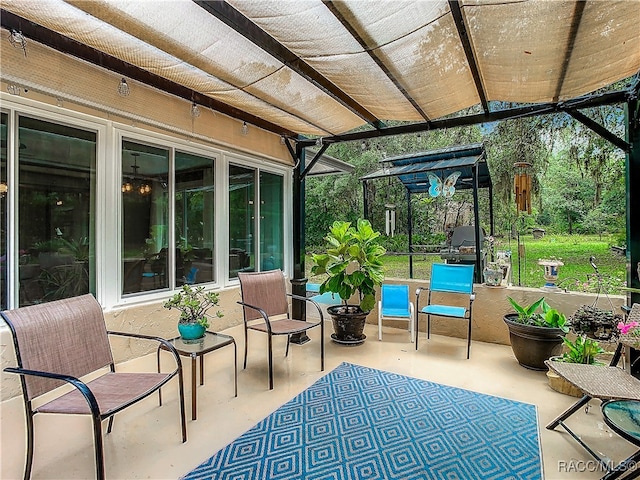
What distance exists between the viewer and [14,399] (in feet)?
8.91

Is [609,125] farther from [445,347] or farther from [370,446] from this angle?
[370,446]

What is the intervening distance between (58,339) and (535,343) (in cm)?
385

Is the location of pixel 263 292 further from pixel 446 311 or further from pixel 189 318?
pixel 446 311

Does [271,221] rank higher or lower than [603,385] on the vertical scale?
higher

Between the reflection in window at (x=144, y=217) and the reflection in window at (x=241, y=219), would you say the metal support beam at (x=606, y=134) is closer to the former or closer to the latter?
the reflection in window at (x=241, y=219)

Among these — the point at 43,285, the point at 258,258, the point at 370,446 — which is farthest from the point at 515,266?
the point at 43,285

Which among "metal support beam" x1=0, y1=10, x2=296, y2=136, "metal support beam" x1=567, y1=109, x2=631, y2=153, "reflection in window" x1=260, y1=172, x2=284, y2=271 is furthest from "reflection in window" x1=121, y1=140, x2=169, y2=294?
"metal support beam" x1=567, y1=109, x2=631, y2=153

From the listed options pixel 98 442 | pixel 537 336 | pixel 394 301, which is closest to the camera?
pixel 98 442

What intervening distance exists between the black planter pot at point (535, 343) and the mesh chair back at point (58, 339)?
Result: 357cm

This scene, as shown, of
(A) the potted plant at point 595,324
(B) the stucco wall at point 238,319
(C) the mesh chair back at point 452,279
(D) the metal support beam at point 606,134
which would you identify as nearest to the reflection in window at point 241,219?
(B) the stucco wall at point 238,319

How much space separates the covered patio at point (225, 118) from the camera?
2082mm

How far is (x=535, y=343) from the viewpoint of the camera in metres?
3.35

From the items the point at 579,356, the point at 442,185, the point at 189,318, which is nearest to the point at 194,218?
the point at 189,318

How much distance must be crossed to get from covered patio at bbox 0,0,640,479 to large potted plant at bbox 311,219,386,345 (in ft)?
0.99
